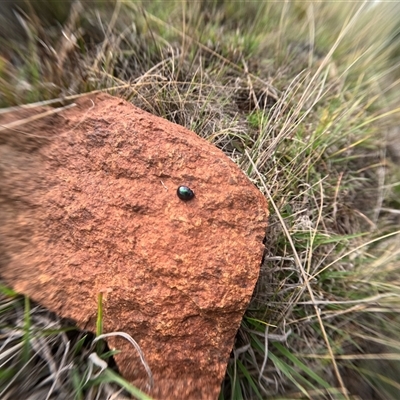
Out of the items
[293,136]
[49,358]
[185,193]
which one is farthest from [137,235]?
[293,136]

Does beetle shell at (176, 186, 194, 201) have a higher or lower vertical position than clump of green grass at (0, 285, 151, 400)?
higher

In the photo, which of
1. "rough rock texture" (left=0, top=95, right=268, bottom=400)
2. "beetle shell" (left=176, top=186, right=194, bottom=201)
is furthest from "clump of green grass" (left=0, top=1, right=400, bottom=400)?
"beetle shell" (left=176, top=186, right=194, bottom=201)

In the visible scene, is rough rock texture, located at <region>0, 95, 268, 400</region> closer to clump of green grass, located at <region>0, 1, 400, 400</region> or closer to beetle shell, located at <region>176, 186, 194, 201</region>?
beetle shell, located at <region>176, 186, 194, 201</region>

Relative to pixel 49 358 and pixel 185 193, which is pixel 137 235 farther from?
pixel 49 358

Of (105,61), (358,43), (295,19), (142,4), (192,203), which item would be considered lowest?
(192,203)

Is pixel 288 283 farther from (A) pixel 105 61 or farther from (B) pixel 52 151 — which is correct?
(A) pixel 105 61

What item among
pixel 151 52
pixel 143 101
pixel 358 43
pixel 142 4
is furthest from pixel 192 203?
pixel 358 43

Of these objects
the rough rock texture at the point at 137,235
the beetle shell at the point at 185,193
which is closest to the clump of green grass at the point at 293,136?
the rough rock texture at the point at 137,235
